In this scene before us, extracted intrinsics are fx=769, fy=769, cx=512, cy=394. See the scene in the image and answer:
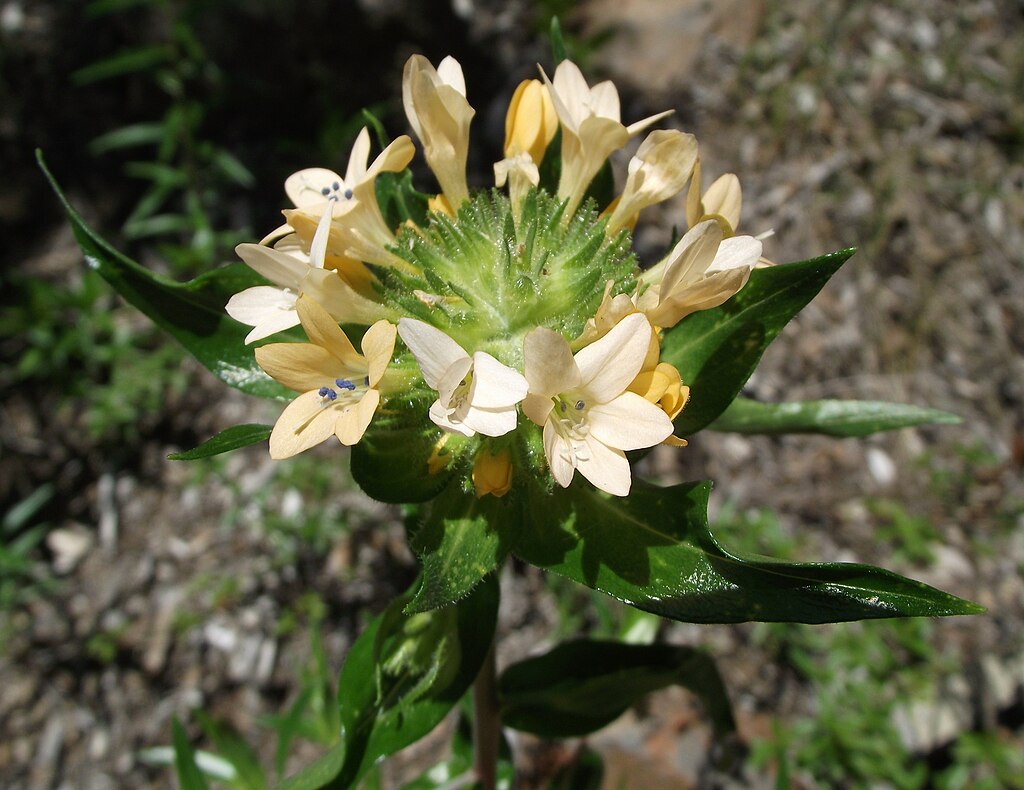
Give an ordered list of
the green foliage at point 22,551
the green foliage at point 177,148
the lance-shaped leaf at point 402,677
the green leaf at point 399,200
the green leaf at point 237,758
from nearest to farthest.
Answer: the lance-shaped leaf at point 402,677, the green leaf at point 399,200, the green leaf at point 237,758, the green foliage at point 22,551, the green foliage at point 177,148

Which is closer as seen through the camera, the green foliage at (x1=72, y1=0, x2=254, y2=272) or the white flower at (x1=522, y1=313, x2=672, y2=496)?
the white flower at (x1=522, y1=313, x2=672, y2=496)

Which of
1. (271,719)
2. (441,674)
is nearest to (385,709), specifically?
(441,674)

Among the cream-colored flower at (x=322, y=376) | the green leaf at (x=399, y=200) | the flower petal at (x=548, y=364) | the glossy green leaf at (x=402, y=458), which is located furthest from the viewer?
the green leaf at (x=399, y=200)

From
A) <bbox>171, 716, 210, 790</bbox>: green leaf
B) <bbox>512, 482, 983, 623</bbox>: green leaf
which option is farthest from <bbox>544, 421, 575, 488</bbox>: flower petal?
<bbox>171, 716, 210, 790</bbox>: green leaf

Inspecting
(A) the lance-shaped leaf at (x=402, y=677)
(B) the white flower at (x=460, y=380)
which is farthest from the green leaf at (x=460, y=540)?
(B) the white flower at (x=460, y=380)

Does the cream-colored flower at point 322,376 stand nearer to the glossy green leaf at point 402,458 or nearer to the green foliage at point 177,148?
the glossy green leaf at point 402,458

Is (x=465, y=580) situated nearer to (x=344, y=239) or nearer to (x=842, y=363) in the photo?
(x=344, y=239)

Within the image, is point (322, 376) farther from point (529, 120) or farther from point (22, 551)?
point (22, 551)

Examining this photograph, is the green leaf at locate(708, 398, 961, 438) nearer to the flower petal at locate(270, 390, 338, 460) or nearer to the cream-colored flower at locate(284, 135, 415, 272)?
the cream-colored flower at locate(284, 135, 415, 272)

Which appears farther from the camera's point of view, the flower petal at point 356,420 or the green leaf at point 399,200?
the green leaf at point 399,200
